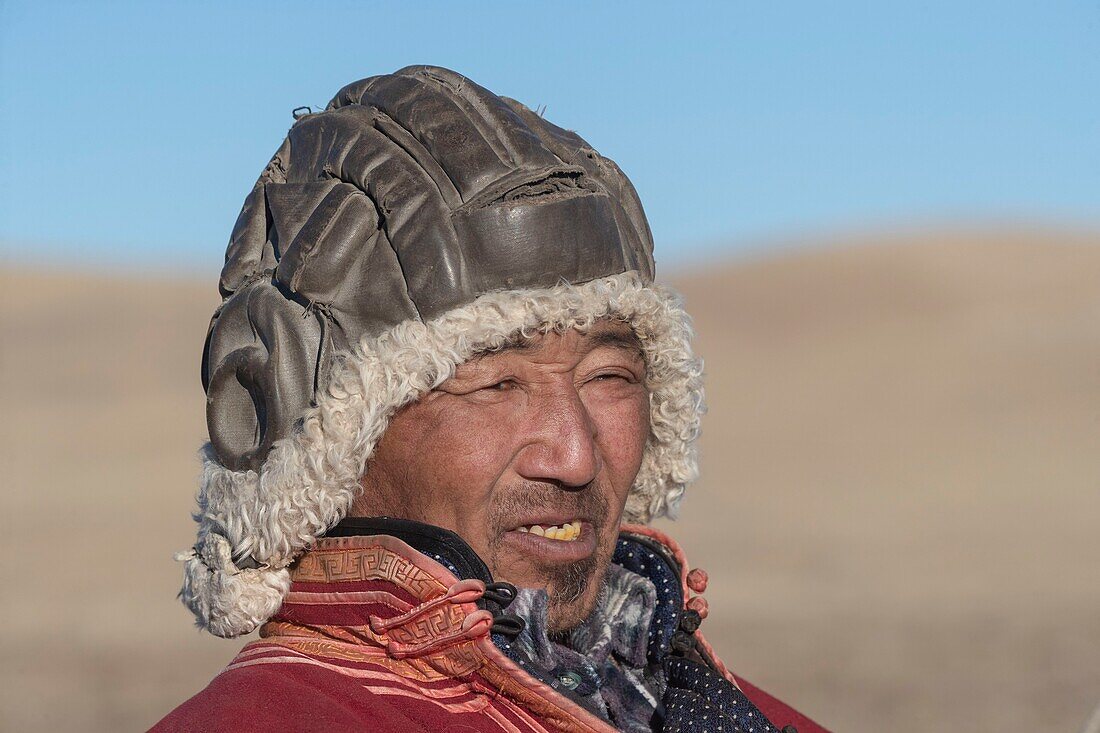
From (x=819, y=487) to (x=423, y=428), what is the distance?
1909cm

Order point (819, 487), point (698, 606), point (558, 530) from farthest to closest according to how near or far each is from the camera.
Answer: point (819, 487) < point (698, 606) < point (558, 530)

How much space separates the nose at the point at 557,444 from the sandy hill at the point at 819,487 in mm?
7759

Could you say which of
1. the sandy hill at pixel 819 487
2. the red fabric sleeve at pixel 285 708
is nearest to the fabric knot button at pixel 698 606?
the red fabric sleeve at pixel 285 708

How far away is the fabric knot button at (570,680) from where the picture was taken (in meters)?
2.97

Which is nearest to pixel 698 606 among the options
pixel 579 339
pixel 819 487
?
pixel 579 339

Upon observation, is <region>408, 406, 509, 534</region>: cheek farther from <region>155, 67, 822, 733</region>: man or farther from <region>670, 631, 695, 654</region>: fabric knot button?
<region>670, 631, 695, 654</region>: fabric knot button

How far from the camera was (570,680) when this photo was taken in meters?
2.99

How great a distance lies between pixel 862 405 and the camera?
85.7 ft

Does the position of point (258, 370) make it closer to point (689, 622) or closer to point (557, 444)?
point (557, 444)

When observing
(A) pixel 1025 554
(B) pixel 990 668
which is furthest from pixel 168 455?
(B) pixel 990 668

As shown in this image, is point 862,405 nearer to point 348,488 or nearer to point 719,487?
point 719,487

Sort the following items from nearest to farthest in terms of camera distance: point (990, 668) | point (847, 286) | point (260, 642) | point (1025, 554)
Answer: point (260, 642), point (990, 668), point (1025, 554), point (847, 286)

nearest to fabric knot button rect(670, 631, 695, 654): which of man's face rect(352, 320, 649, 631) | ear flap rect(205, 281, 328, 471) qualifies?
man's face rect(352, 320, 649, 631)

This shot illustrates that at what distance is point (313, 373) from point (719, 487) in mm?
18793
